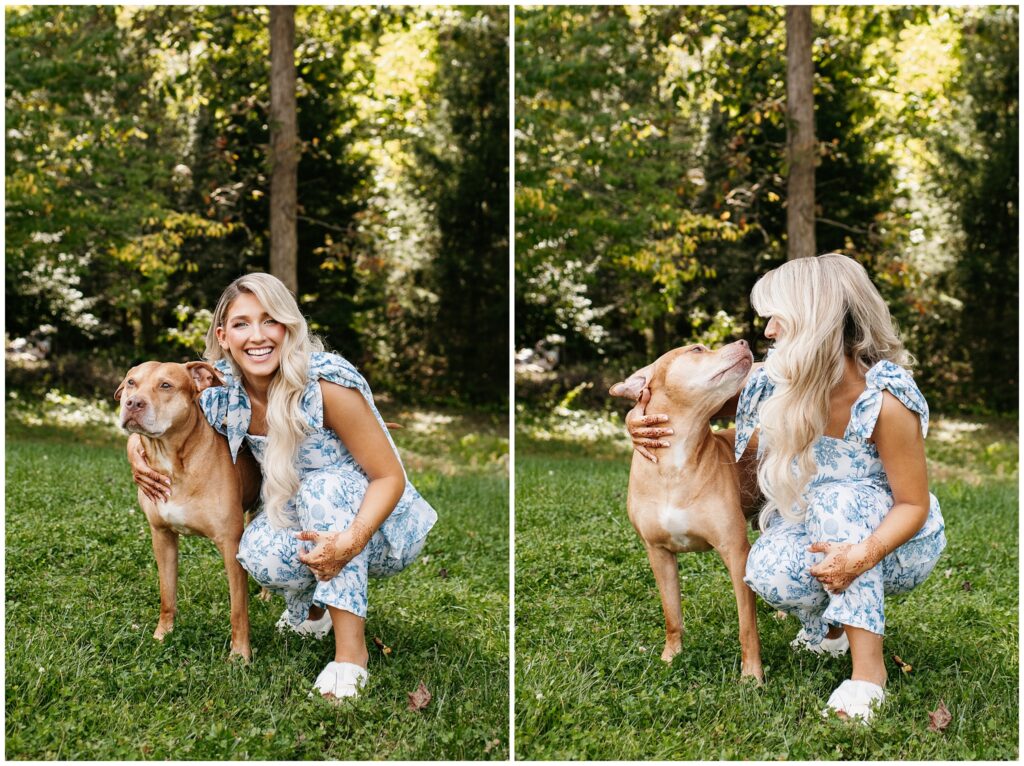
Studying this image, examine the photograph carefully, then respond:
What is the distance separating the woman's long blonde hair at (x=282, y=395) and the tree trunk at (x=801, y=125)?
663 cm

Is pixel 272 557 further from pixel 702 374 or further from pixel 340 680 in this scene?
pixel 702 374

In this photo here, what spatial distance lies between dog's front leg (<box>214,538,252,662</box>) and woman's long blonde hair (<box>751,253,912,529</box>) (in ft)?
5.85

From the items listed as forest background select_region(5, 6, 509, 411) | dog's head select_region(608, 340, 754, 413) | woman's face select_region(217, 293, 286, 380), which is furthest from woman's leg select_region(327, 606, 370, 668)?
forest background select_region(5, 6, 509, 411)

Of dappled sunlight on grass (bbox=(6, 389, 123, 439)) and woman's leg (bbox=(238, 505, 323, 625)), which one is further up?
woman's leg (bbox=(238, 505, 323, 625))

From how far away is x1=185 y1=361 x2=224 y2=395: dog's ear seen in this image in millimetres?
3266

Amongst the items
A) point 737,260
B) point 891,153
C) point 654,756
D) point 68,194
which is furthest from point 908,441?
point 891,153

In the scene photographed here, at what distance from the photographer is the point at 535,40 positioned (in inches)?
379

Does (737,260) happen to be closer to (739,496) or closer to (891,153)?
(891,153)

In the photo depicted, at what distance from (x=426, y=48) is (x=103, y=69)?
4.11m

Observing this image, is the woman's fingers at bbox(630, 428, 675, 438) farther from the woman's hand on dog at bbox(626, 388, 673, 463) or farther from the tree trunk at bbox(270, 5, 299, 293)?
the tree trunk at bbox(270, 5, 299, 293)

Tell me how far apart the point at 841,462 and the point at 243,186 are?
8420 mm

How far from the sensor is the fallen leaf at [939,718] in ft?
9.32

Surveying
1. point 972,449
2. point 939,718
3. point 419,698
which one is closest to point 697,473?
→ point 939,718

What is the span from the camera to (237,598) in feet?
10.7
